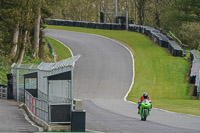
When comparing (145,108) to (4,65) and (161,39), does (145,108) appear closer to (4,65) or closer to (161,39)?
(4,65)

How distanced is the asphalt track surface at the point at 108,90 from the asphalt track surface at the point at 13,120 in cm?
246

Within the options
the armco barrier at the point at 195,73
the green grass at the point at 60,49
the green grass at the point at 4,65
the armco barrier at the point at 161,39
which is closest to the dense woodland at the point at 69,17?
the green grass at the point at 4,65

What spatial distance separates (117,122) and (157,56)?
2831 cm

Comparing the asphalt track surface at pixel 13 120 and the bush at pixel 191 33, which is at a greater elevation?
the bush at pixel 191 33

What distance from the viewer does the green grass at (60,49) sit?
50706mm

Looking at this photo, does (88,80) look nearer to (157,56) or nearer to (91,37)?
(157,56)

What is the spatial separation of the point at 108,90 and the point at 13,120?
16.5 meters

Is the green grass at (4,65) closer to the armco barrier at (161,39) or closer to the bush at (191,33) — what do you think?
the armco barrier at (161,39)

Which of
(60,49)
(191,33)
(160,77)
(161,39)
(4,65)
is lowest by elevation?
(160,77)

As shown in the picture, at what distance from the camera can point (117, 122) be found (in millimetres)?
21516

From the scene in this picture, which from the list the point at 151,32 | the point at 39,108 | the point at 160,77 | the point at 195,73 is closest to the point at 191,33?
the point at 151,32

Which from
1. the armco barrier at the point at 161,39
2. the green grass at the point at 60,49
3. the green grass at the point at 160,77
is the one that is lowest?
the green grass at the point at 160,77

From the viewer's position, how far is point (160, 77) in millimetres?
41500

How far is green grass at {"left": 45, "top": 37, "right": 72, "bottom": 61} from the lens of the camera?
50706 mm
